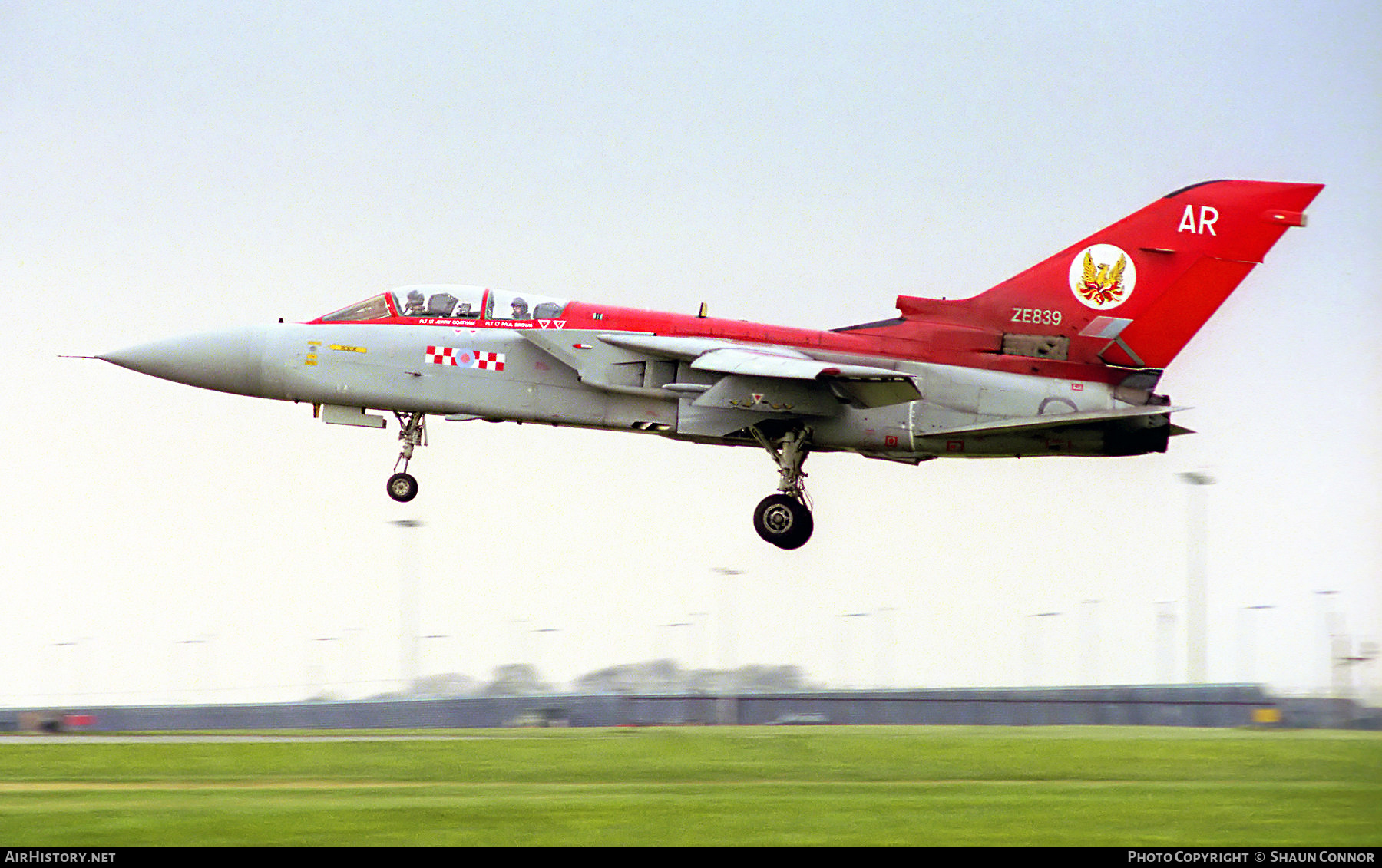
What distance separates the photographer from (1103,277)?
85.3 ft

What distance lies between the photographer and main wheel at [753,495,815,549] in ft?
83.1

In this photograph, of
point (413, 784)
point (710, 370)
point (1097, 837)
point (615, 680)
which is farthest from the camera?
point (615, 680)

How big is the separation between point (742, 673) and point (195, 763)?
26265 millimetres

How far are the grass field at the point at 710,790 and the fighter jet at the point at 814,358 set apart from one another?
4.39m

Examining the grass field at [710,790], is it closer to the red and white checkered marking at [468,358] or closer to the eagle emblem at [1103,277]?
the red and white checkered marking at [468,358]

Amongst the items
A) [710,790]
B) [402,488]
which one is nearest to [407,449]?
[402,488]

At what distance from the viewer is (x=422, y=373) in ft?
84.2

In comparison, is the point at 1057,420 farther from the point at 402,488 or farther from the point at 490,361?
the point at 402,488

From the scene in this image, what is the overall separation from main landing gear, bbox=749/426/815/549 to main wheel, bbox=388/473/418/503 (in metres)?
5.62

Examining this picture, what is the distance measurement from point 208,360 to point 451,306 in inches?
164

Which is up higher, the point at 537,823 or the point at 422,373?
the point at 422,373

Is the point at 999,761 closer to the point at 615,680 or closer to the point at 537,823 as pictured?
the point at 537,823

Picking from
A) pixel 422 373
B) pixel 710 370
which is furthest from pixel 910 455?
pixel 422 373

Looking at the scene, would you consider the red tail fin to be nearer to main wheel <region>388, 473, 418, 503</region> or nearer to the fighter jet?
the fighter jet
